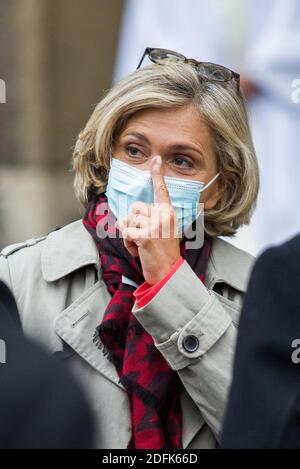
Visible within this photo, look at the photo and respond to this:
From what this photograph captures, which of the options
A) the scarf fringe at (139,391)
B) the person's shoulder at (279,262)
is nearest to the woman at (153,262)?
the scarf fringe at (139,391)

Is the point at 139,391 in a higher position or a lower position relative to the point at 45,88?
higher

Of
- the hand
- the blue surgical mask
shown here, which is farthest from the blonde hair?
the hand

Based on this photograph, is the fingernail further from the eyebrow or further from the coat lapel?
the coat lapel

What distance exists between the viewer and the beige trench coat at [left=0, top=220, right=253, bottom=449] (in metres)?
2.54

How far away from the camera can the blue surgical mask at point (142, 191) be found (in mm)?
2871

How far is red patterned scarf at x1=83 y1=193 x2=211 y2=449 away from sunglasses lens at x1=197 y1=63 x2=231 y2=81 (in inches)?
24.9

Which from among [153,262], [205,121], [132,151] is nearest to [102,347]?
Answer: [153,262]

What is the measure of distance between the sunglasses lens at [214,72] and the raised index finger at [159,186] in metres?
0.44

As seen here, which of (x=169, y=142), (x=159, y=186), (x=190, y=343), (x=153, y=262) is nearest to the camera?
(x=190, y=343)

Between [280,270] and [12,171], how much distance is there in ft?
21.8

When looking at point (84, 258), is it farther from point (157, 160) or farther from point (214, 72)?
point (214, 72)

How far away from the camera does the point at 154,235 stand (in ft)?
8.83

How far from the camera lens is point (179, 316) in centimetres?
255

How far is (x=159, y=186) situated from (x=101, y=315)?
443 mm
